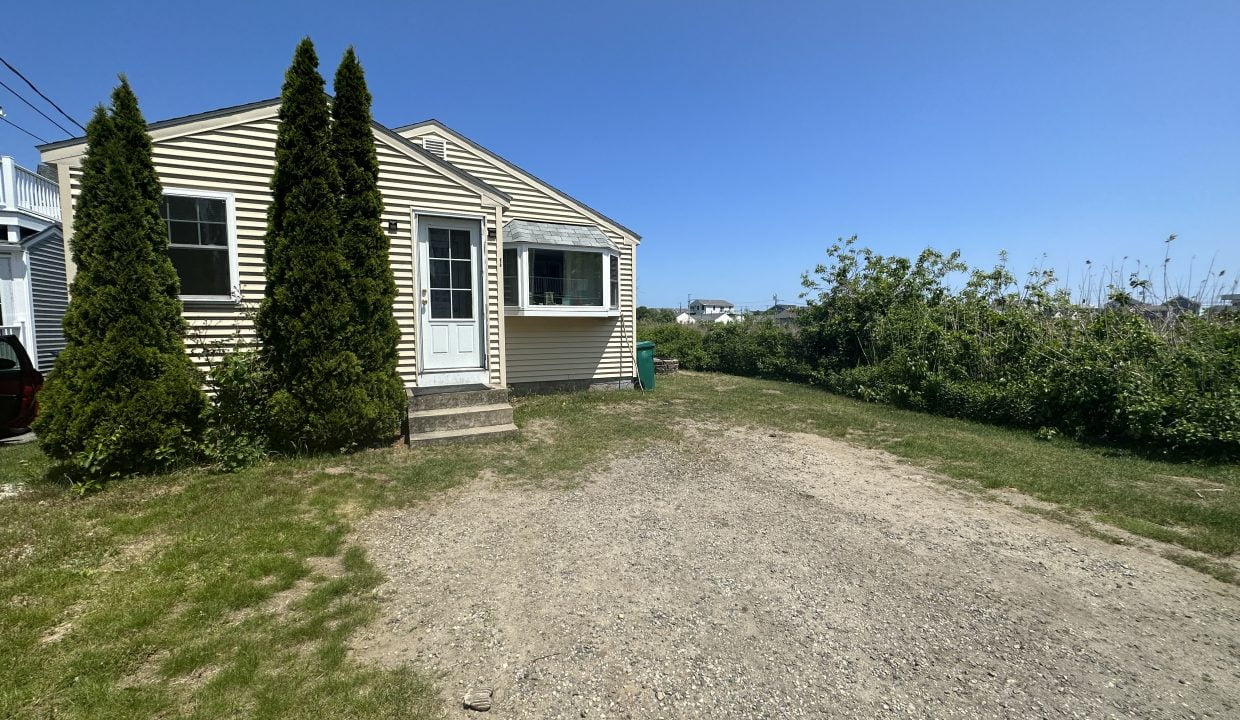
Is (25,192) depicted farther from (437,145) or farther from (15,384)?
(437,145)

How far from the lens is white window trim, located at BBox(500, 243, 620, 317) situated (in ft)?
32.2

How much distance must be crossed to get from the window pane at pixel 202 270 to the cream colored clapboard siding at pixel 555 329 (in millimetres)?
4578

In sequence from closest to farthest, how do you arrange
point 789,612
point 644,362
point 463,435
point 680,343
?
point 789,612, point 463,435, point 644,362, point 680,343

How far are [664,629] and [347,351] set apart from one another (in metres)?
4.57

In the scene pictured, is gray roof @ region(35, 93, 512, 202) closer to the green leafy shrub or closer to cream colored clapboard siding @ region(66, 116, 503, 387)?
cream colored clapboard siding @ region(66, 116, 503, 387)

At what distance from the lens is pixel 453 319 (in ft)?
25.5

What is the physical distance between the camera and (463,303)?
309 inches

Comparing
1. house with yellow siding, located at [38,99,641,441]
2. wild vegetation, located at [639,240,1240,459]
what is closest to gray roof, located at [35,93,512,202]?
house with yellow siding, located at [38,99,641,441]

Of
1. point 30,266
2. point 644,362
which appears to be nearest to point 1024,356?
point 644,362

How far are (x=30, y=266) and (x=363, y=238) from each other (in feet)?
32.6

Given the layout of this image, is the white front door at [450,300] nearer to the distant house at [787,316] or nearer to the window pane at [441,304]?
the window pane at [441,304]

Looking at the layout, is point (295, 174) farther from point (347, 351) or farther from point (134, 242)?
point (347, 351)

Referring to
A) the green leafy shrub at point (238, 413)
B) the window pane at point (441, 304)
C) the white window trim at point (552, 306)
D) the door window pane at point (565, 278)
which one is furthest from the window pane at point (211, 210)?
the door window pane at point (565, 278)

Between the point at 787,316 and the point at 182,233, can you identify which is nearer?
the point at 182,233
